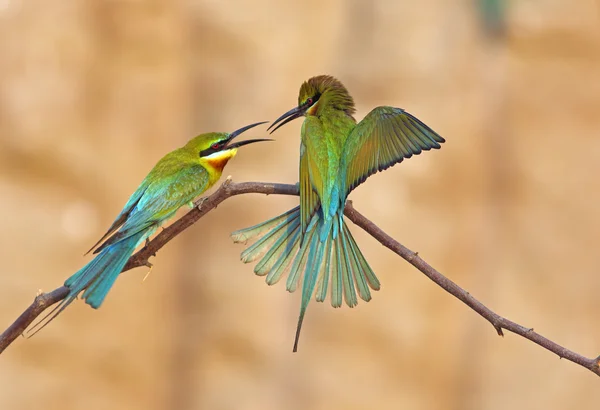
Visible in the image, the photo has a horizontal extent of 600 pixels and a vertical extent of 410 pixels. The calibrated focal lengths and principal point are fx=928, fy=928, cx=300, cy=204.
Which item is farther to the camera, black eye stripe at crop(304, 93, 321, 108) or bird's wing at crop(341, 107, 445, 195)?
black eye stripe at crop(304, 93, 321, 108)

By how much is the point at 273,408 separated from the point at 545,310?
1.02m

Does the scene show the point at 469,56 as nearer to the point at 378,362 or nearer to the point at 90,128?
the point at 378,362

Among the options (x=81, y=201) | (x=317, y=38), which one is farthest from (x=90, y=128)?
(x=317, y=38)

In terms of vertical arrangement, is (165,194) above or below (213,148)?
below

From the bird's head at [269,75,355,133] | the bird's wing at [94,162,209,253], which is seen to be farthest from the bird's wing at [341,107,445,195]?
the bird's wing at [94,162,209,253]

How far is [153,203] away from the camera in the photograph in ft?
4.62

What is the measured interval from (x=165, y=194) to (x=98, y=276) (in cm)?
28

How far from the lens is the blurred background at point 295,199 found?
3.01 m

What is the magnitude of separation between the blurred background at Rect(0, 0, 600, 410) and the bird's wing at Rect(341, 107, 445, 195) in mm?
1673

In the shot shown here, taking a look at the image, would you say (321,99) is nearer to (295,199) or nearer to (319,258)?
(319,258)

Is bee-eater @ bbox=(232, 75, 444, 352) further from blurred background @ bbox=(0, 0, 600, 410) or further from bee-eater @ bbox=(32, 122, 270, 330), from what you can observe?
blurred background @ bbox=(0, 0, 600, 410)

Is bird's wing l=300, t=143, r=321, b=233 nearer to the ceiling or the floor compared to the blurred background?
nearer to the floor

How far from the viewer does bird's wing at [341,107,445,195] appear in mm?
1364

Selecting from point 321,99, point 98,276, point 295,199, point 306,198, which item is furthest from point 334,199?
point 295,199
